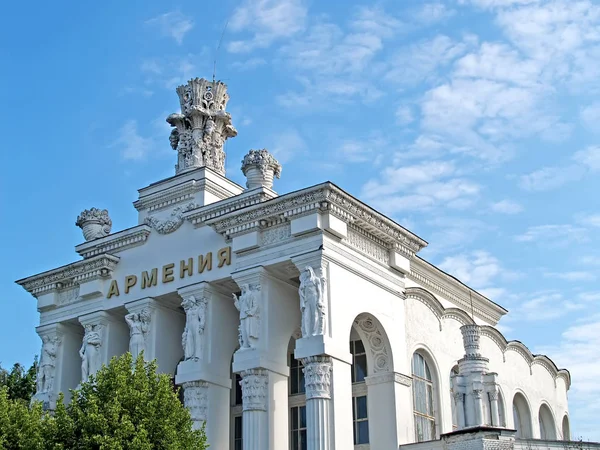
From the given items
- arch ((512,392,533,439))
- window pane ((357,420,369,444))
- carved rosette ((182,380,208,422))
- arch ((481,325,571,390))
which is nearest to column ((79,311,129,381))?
carved rosette ((182,380,208,422))

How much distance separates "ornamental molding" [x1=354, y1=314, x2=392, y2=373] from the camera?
1070 inches

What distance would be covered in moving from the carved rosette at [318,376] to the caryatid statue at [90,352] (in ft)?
27.5

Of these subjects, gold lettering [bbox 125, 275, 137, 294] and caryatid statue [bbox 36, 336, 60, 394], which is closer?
gold lettering [bbox 125, 275, 137, 294]

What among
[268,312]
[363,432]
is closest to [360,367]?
[363,432]

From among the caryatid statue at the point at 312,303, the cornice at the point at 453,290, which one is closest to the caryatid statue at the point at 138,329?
the caryatid statue at the point at 312,303

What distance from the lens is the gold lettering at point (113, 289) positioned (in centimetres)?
3038

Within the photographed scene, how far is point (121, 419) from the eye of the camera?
21.7 meters

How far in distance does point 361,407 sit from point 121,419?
830cm

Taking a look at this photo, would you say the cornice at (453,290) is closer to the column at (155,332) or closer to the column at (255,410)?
the column at (255,410)

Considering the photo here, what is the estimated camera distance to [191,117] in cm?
3195

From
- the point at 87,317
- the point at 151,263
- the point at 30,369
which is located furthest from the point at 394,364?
the point at 30,369

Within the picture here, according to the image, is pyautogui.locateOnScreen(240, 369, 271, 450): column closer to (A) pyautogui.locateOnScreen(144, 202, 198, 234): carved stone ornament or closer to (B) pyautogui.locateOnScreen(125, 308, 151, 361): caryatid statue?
(B) pyautogui.locateOnScreen(125, 308, 151, 361): caryatid statue

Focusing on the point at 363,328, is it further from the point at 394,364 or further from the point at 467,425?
the point at 467,425

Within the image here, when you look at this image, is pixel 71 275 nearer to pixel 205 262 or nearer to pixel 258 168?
pixel 205 262
